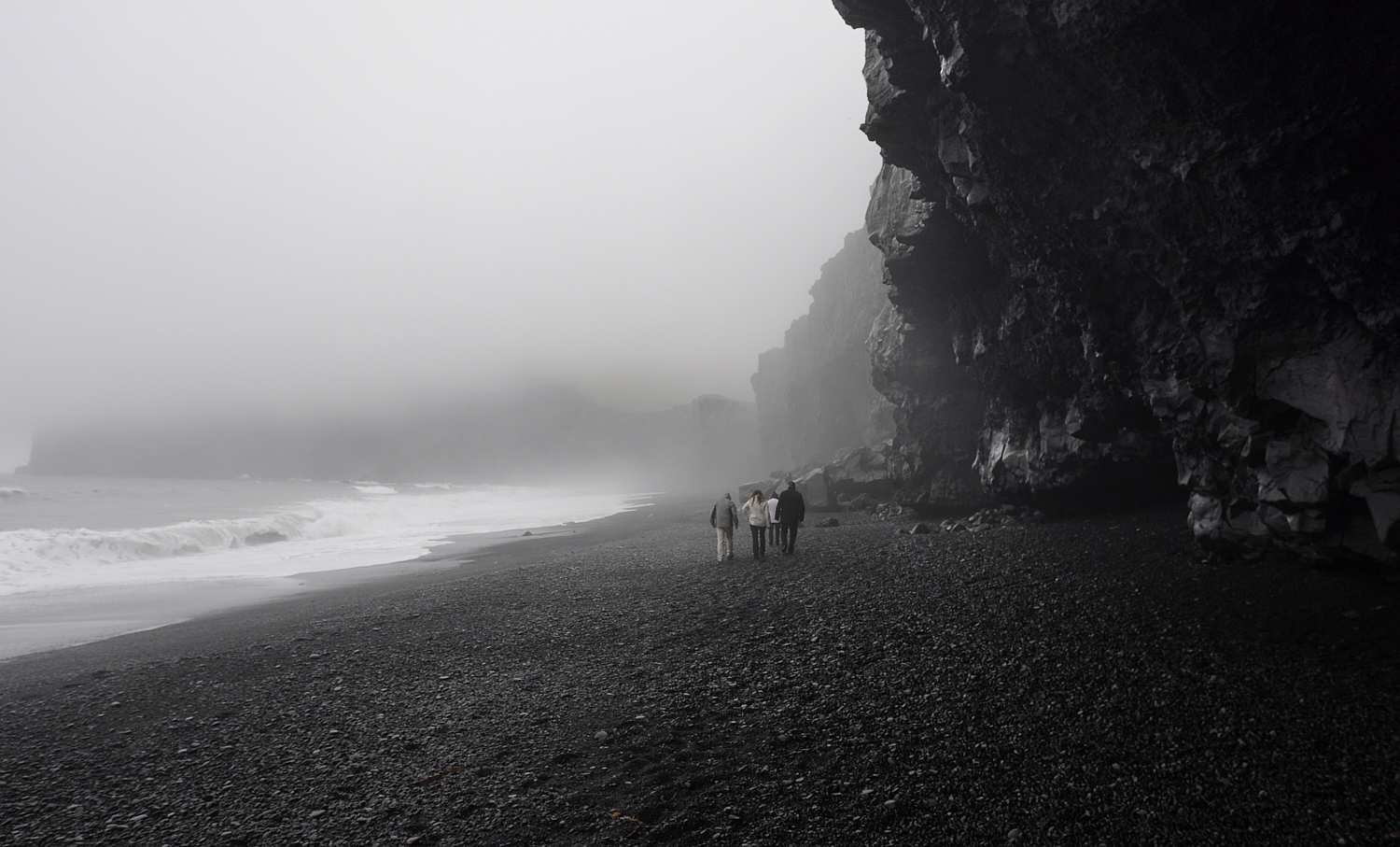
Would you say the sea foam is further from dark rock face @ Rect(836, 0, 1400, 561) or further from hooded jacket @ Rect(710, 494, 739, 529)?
dark rock face @ Rect(836, 0, 1400, 561)

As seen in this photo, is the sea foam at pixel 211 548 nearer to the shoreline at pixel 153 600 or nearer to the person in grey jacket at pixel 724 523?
the shoreline at pixel 153 600

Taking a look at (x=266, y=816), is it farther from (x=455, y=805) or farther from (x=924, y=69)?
(x=924, y=69)

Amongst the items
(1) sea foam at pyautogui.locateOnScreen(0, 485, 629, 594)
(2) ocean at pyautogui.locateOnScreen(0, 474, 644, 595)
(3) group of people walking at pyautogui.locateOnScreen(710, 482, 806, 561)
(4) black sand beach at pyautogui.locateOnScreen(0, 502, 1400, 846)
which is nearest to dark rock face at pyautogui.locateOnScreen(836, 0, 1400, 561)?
(4) black sand beach at pyautogui.locateOnScreen(0, 502, 1400, 846)

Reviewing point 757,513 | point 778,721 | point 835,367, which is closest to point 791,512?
point 757,513

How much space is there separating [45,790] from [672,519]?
3193 cm

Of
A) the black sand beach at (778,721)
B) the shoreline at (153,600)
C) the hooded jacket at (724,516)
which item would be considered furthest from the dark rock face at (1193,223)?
the shoreline at (153,600)

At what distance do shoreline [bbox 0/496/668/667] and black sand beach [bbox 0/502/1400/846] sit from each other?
201cm

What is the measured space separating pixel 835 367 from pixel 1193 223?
63.8m

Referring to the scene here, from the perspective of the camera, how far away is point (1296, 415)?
33.8ft

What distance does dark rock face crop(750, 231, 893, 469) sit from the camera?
216 ft

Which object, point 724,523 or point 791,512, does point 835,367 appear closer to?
point 791,512

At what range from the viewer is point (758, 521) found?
1744 centimetres

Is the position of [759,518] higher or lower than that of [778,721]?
higher

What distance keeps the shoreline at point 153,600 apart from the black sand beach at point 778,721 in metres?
2.01
